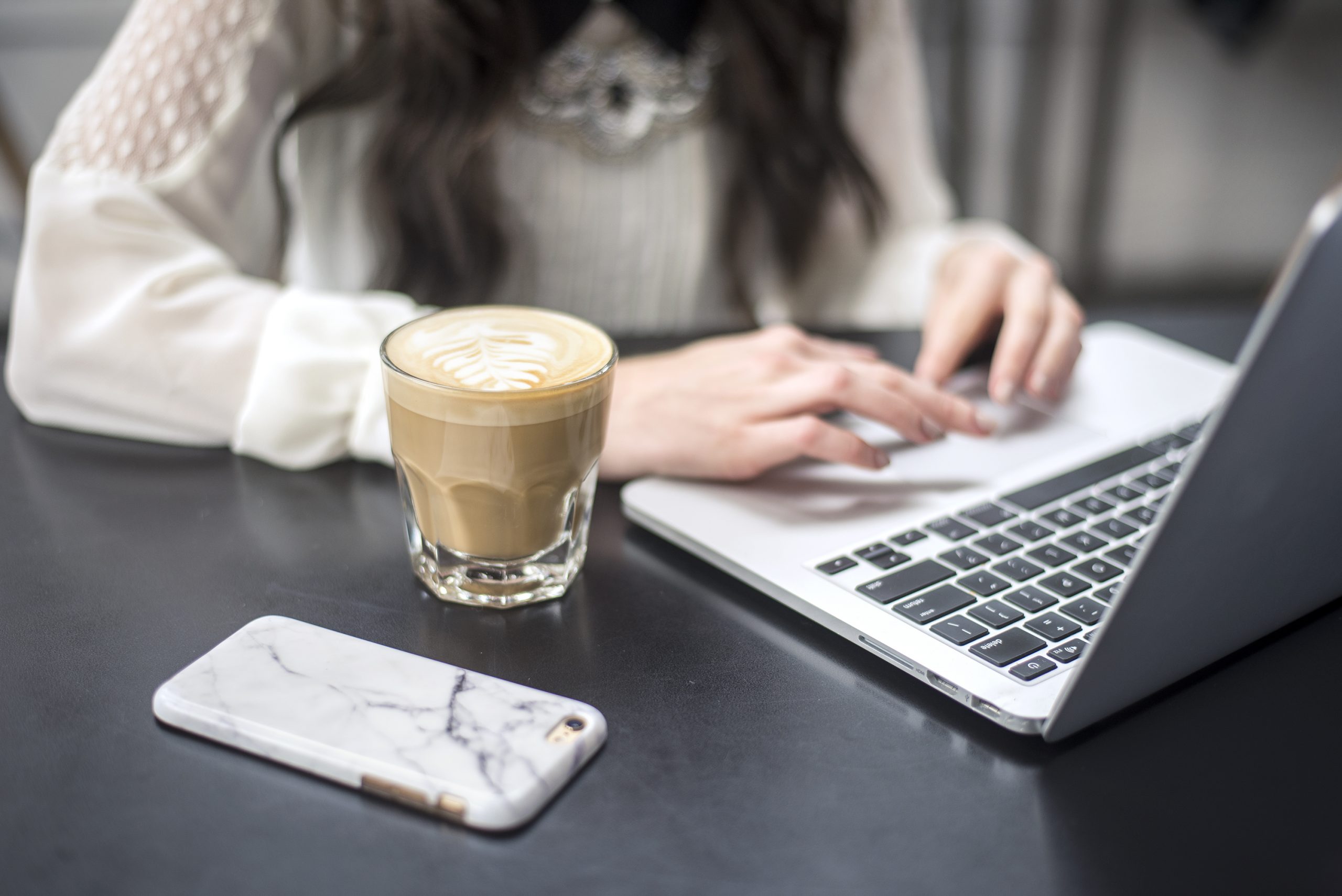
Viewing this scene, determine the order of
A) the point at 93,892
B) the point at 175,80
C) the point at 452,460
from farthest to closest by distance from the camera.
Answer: the point at 175,80
the point at 452,460
the point at 93,892

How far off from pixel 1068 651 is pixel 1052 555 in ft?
0.30

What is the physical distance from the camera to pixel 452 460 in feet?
1.62

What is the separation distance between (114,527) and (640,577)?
27 cm

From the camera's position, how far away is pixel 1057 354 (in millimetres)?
749

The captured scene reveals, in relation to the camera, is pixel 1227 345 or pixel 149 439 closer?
pixel 149 439

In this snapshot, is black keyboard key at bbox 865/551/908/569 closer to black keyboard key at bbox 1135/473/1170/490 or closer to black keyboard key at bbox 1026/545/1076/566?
black keyboard key at bbox 1026/545/1076/566

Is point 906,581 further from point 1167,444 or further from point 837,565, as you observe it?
point 1167,444

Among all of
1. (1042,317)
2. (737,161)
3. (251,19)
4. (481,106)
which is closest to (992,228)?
(737,161)

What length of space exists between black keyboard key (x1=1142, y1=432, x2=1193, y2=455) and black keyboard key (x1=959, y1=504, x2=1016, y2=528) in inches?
5.8

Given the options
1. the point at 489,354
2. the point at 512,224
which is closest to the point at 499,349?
the point at 489,354

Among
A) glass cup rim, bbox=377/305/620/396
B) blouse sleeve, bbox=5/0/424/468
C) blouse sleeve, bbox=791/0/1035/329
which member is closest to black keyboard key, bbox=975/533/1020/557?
glass cup rim, bbox=377/305/620/396

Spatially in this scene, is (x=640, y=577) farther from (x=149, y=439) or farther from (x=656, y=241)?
(x=656, y=241)

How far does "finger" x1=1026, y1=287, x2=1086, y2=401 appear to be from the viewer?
731mm

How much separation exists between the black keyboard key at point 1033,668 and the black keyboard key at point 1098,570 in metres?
0.09
